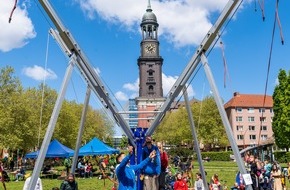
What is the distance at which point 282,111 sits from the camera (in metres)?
58.2

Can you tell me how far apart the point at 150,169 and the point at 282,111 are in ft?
173

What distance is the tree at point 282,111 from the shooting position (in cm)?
5672

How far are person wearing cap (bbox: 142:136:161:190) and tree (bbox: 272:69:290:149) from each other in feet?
163

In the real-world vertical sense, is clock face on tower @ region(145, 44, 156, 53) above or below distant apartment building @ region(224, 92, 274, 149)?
above

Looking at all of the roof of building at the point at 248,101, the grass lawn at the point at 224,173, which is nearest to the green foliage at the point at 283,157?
the grass lawn at the point at 224,173

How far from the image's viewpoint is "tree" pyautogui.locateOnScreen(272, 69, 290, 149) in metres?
56.7

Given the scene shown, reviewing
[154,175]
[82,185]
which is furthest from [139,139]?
[82,185]

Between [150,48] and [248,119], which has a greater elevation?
[150,48]

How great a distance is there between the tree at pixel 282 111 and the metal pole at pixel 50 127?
52526 millimetres

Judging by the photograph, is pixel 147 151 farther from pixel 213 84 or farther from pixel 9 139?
pixel 9 139

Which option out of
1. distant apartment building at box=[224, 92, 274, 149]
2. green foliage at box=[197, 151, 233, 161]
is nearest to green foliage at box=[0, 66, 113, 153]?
green foliage at box=[197, 151, 233, 161]

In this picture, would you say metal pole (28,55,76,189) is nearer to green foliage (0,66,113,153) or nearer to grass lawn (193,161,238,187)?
grass lawn (193,161,238,187)

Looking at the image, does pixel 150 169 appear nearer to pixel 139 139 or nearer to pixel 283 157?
pixel 139 139

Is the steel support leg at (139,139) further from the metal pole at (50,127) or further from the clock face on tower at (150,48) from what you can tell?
the clock face on tower at (150,48)
